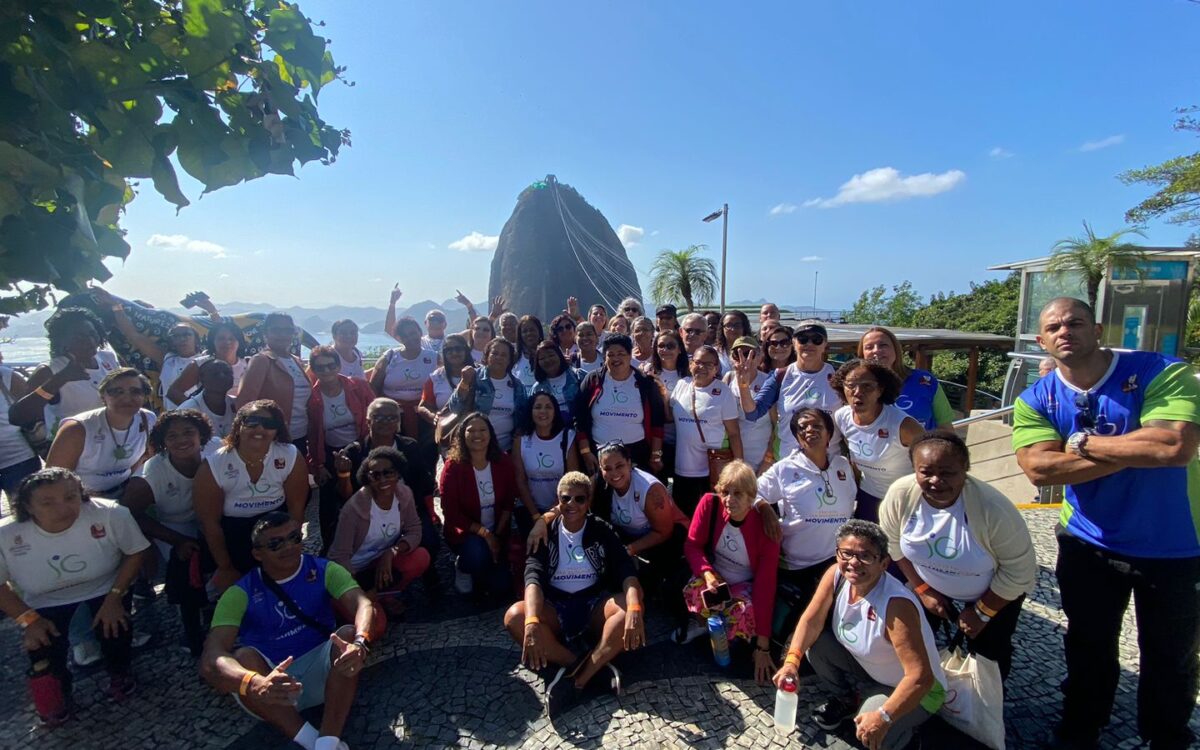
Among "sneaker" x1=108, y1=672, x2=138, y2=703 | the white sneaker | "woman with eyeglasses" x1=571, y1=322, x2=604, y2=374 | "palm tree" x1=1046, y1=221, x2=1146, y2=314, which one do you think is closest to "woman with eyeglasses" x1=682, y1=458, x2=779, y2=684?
the white sneaker

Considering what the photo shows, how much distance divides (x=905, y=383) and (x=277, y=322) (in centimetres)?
548

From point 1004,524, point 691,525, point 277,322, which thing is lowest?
point 691,525

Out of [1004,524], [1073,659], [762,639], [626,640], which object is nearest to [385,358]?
[626,640]

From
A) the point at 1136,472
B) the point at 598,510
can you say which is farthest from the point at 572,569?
the point at 1136,472

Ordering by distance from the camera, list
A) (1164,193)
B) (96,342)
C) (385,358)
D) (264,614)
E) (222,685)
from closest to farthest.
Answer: (222,685)
(264,614)
(96,342)
(385,358)
(1164,193)

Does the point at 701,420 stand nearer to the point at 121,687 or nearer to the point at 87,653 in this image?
the point at 121,687

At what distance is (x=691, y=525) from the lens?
3.91 meters

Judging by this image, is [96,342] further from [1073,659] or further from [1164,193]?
[1164,193]

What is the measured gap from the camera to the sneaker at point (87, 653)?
142 inches

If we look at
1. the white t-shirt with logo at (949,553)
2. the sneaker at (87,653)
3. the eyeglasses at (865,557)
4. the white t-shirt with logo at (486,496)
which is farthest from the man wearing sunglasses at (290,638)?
the white t-shirt with logo at (949,553)

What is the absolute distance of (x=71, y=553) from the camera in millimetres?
3268

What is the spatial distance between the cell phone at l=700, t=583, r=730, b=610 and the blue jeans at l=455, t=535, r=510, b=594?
1742 mm

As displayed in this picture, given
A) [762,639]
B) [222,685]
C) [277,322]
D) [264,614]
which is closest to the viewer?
[222,685]

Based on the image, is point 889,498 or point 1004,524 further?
point 889,498
